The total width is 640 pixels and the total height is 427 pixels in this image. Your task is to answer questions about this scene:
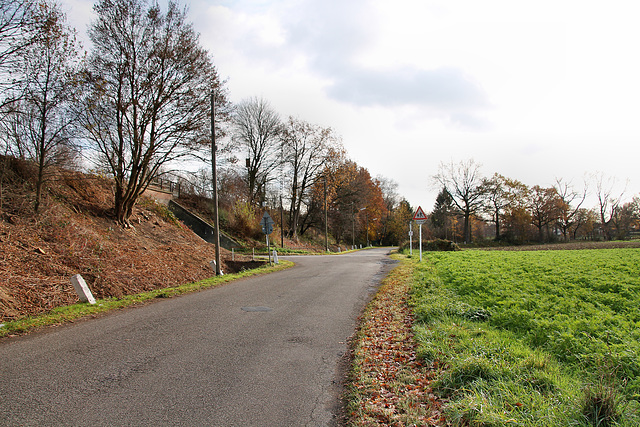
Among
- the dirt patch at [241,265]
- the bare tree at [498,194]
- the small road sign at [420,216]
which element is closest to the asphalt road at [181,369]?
the small road sign at [420,216]

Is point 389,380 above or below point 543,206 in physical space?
below

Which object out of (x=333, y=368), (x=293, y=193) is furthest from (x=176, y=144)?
(x=293, y=193)

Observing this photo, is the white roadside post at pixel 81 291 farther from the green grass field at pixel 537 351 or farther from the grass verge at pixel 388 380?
the green grass field at pixel 537 351

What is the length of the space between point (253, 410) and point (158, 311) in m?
5.46

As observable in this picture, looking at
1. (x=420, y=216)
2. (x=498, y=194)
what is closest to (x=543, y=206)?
(x=498, y=194)

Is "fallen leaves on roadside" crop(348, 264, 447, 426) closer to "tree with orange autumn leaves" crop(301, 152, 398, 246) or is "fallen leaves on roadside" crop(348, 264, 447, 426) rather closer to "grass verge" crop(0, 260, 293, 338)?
"grass verge" crop(0, 260, 293, 338)

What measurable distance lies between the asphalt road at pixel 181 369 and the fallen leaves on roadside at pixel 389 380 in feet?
0.89

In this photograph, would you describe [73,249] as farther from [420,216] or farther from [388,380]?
[420,216]

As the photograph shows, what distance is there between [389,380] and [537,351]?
6.41 ft

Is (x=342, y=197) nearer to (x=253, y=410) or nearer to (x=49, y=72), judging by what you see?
(x=49, y=72)

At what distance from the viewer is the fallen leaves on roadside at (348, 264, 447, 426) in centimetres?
334

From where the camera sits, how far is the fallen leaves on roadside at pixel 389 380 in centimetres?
334

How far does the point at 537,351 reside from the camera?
449cm

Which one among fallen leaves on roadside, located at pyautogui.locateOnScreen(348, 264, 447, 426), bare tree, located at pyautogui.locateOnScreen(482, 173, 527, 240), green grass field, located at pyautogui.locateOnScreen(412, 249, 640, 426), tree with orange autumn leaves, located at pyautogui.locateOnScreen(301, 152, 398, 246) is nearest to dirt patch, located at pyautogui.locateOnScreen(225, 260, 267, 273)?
green grass field, located at pyautogui.locateOnScreen(412, 249, 640, 426)
